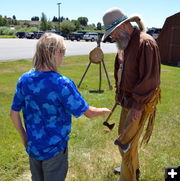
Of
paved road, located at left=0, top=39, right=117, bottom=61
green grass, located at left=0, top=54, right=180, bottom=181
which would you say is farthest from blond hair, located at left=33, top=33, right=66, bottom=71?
paved road, located at left=0, top=39, right=117, bottom=61

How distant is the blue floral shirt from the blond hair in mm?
59

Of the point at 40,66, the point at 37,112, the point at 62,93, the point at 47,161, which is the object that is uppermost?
the point at 40,66

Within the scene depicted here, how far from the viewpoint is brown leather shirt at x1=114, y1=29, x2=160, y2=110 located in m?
2.51

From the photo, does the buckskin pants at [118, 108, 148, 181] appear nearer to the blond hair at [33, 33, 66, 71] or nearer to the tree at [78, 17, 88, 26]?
the blond hair at [33, 33, 66, 71]

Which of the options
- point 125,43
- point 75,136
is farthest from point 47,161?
point 75,136

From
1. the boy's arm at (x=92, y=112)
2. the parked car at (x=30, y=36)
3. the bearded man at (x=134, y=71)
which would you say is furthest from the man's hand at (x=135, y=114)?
the parked car at (x=30, y=36)

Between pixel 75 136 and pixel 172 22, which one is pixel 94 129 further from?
pixel 172 22

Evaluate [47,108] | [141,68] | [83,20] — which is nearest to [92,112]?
[47,108]

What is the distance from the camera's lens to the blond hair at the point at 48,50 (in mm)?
1961

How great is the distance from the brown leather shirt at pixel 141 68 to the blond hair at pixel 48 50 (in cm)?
84

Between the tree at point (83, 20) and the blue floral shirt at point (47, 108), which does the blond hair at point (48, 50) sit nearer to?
the blue floral shirt at point (47, 108)

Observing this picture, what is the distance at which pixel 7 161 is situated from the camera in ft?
12.7

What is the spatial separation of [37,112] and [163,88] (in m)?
7.78

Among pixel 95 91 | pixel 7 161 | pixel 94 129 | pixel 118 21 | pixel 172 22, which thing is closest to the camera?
pixel 118 21
